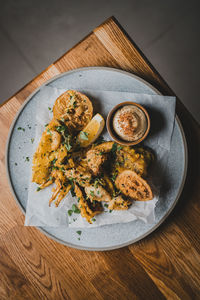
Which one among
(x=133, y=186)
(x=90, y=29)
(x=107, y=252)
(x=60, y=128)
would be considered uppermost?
(x=90, y=29)

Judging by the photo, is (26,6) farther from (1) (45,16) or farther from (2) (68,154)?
(2) (68,154)

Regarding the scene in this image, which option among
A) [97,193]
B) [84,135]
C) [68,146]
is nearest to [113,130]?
[84,135]

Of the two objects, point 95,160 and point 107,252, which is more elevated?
point 95,160

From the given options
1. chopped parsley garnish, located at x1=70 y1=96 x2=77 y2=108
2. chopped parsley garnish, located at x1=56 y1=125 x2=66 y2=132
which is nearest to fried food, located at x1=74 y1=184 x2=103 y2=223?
chopped parsley garnish, located at x1=56 y1=125 x2=66 y2=132

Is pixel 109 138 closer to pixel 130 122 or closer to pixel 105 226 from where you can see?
pixel 130 122

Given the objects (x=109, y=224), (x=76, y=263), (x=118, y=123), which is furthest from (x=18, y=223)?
(x=118, y=123)

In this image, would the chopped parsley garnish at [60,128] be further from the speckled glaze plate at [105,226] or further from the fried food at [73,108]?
the speckled glaze plate at [105,226]
